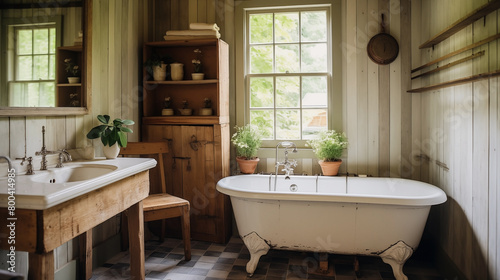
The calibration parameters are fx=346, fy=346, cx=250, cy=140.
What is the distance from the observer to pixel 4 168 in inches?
76.9

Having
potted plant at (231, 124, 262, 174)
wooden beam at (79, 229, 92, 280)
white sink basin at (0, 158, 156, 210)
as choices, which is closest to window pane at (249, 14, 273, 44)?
potted plant at (231, 124, 262, 174)

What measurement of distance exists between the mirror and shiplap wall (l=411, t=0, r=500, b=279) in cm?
280

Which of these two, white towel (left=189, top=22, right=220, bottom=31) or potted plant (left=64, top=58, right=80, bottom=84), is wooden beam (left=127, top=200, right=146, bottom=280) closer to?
potted plant (left=64, top=58, right=80, bottom=84)

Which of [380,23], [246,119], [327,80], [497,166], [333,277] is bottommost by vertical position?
[333,277]

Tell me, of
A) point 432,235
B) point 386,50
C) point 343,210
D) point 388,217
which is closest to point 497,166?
point 388,217

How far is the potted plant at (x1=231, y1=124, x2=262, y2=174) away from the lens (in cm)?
355

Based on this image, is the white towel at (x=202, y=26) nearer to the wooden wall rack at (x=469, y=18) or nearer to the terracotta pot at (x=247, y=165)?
the terracotta pot at (x=247, y=165)

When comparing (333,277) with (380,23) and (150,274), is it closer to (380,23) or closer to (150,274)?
(150,274)

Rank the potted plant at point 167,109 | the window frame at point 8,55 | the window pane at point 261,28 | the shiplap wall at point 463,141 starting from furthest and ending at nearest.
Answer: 1. the window pane at point 261,28
2. the potted plant at point 167,109
3. the shiplap wall at point 463,141
4. the window frame at point 8,55

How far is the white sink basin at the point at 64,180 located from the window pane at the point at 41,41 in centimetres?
76

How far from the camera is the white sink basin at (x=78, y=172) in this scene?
2.14 metres

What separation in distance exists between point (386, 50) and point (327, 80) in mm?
641

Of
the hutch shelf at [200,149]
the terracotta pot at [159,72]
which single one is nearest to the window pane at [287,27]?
the hutch shelf at [200,149]

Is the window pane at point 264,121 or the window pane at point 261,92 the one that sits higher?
the window pane at point 261,92
